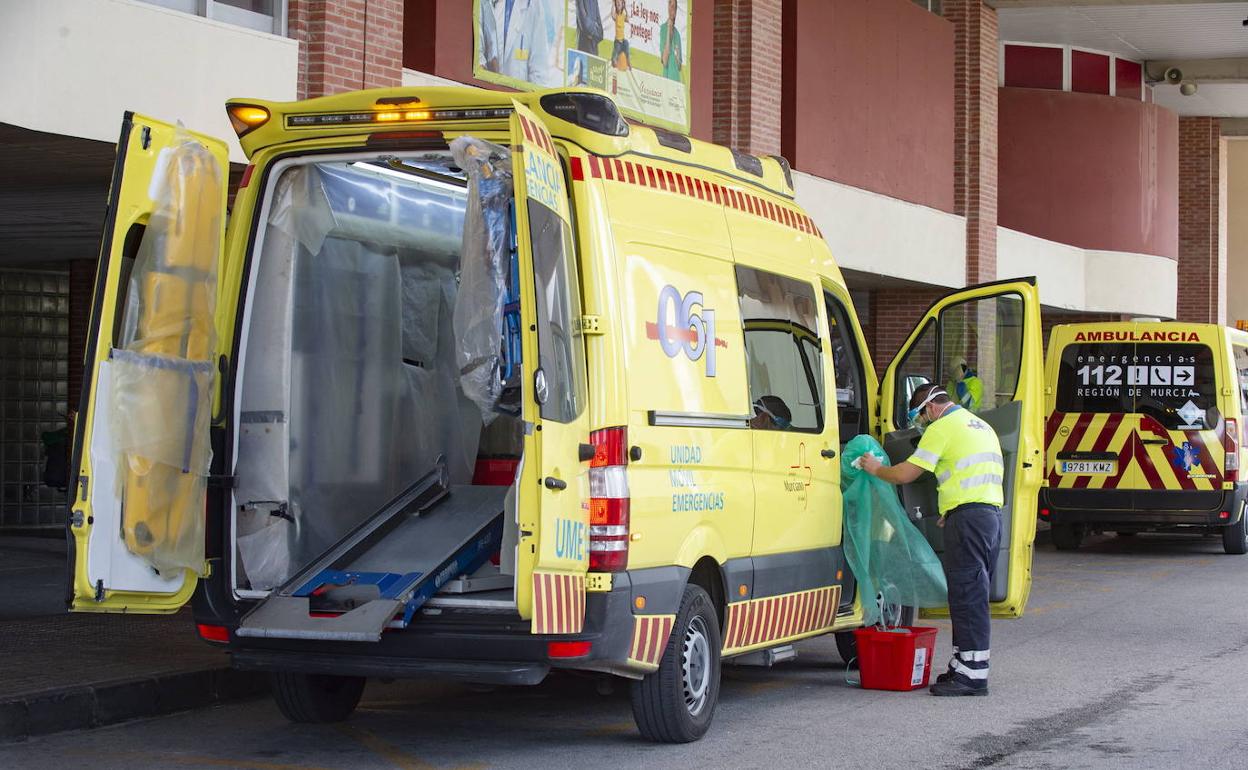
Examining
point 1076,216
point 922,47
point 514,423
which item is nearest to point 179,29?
point 514,423

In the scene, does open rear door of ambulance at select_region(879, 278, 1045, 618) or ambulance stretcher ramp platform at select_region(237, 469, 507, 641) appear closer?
ambulance stretcher ramp platform at select_region(237, 469, 507, 641)

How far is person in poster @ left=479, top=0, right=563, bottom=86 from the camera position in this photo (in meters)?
14.0

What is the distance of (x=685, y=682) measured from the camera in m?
7.45

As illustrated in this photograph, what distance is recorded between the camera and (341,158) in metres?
7.32

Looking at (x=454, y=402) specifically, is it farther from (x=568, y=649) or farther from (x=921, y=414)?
(x=921, y=414)

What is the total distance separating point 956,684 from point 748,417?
2.10 m

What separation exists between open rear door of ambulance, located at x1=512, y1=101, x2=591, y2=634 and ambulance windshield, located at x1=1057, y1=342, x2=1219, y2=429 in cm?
1192

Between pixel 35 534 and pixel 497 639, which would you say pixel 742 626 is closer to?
pixel 497 639

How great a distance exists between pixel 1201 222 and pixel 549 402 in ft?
109

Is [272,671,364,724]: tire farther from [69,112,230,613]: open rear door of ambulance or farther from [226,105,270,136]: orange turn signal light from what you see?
[226,105,270,136]: orange turn signal light

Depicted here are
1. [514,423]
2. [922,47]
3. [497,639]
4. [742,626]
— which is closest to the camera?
[497,639]

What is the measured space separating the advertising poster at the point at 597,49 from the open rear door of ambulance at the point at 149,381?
7054 millimetres

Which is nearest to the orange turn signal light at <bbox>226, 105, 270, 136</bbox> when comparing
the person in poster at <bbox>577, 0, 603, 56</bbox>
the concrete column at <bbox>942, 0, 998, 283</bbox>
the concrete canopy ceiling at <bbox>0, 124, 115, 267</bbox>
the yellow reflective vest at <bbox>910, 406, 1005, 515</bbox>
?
the concrete canopy ceiling at <bbox>0, 124, 115, 267</bbox>

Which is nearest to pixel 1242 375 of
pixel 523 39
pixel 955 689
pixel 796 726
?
pixel 523 39
